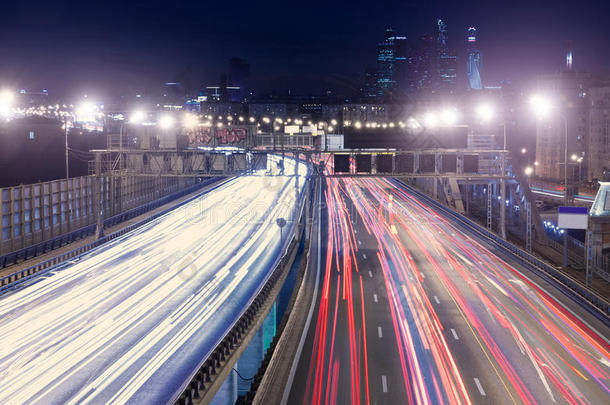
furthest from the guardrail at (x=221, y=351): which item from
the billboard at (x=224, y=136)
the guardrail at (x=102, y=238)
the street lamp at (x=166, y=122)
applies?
the street lamp at (x=166, y=122)

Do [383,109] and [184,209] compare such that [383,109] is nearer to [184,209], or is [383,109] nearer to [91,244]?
[184,209]

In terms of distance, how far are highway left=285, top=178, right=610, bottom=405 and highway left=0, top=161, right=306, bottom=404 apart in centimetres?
464

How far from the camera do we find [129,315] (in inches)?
1110

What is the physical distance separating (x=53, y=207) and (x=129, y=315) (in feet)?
79.1

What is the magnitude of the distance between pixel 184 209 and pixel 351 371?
51761mm

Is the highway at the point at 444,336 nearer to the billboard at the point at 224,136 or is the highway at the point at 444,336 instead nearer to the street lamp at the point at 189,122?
the billboard at the point at 224,136

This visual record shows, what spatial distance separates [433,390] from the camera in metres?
19.6

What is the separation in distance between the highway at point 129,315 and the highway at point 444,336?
15.2ft

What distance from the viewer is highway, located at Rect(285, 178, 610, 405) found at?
64.6ft

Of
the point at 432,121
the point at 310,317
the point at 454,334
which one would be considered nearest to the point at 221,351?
the point at 310,317

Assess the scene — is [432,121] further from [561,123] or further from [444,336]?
[561,123]

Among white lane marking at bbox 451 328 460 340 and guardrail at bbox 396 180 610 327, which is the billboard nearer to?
guardrail at bbox 396 180 610 327

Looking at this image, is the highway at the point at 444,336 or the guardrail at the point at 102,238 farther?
the guardrail at the point at 102,238

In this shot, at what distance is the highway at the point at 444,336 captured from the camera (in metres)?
19.7
